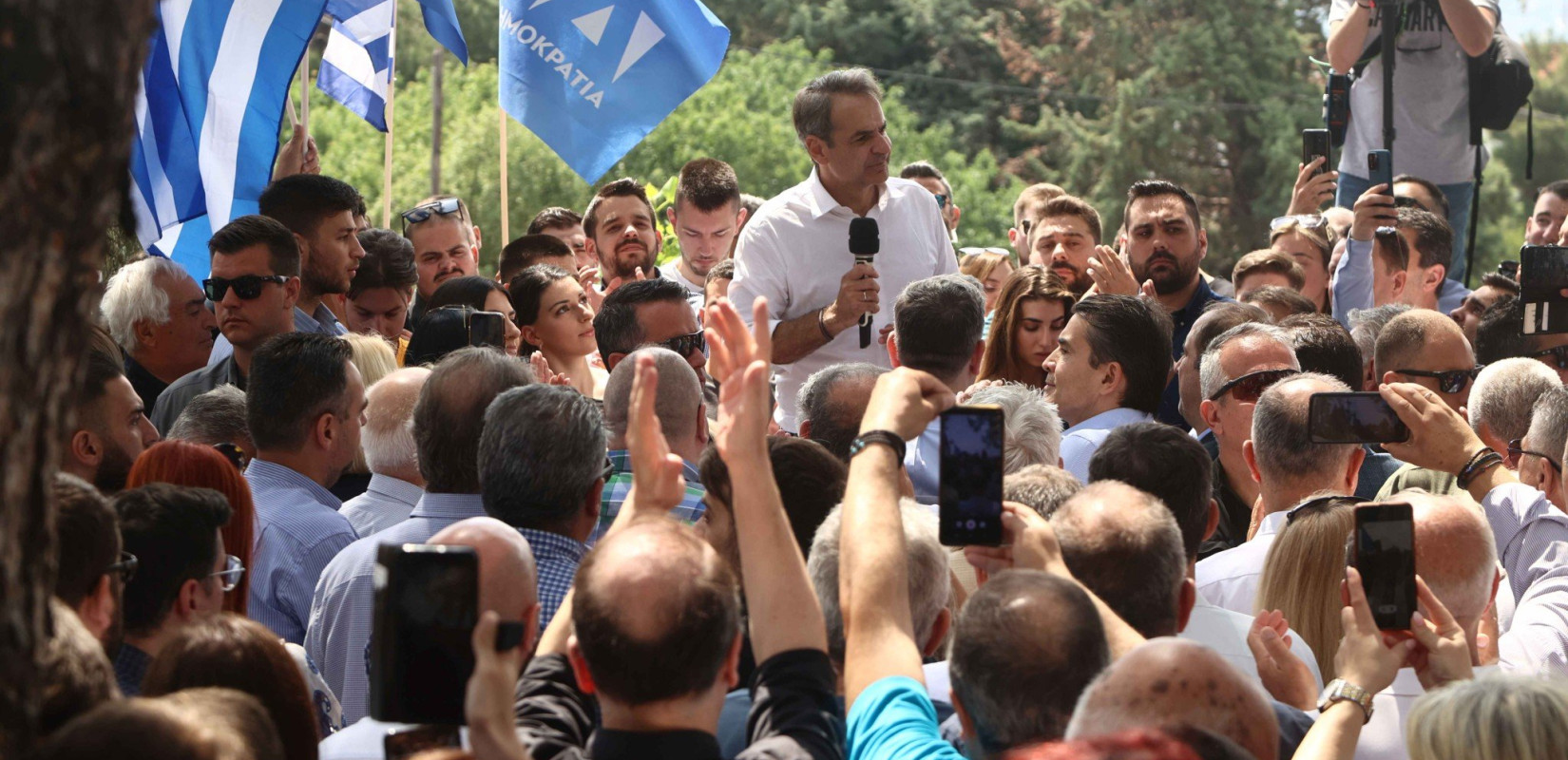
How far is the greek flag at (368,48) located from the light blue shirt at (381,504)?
4702 mm

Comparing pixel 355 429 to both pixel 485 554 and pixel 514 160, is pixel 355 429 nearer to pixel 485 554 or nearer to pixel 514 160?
pixel 485 554

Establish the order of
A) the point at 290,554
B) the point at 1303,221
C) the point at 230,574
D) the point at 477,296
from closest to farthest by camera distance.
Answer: the point at 230,574 → the point at 290,554 → the point at 477,296 → the point at 1303,221

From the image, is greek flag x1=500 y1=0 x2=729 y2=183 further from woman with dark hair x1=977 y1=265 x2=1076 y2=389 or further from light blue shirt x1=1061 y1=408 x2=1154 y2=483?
light blue shirt x1=1061 y1=408 x2=1154 y2=483

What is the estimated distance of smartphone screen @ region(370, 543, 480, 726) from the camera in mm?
2367

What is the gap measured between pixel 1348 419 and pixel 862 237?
2.20 meters

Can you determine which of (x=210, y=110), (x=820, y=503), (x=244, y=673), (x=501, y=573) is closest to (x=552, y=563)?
(x=820, y=503)

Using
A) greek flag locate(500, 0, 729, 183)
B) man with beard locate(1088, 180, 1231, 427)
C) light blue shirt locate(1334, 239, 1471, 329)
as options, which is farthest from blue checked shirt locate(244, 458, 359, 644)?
light blue shirt locate(1334, 239, 1471, 329)

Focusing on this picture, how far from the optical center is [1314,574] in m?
3.98

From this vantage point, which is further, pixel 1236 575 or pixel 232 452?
pixel 232 452

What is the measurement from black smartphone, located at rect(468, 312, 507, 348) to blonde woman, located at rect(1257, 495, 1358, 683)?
307cm

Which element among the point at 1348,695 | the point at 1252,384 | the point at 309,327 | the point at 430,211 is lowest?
the point at 1348,695

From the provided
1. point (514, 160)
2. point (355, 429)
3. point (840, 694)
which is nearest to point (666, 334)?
point (355, 429)

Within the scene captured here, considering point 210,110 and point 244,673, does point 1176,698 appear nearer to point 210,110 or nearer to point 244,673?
point 244,673

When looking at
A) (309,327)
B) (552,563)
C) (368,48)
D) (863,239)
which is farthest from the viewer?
(368,48)
